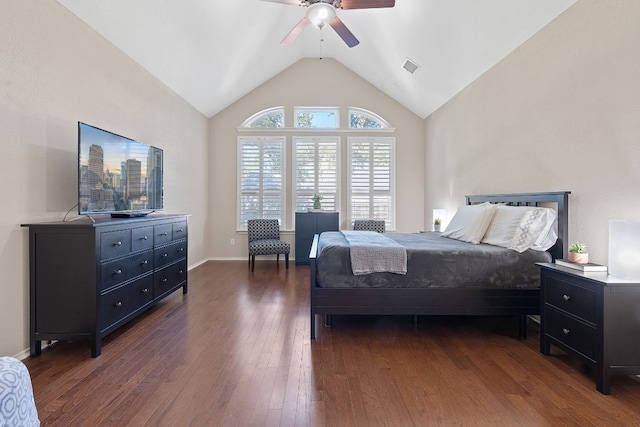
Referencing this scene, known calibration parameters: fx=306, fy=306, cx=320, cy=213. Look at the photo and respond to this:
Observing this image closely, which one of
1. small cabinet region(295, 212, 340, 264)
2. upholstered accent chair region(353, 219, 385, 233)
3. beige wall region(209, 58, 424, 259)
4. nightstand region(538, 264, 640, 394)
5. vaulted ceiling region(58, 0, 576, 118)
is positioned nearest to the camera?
nightstand region(538, 264, 640, 394)

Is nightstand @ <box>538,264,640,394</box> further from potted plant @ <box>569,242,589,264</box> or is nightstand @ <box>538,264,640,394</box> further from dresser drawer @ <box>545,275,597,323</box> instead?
potted plant @ <box>569,242,589,264</box>

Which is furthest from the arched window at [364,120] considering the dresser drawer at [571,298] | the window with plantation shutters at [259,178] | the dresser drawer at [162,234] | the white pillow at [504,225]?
the dresser drawer at [571,298]

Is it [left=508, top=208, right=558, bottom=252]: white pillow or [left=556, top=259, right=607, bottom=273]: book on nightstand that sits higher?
[left=508, top=208, right=558, bottom=252]: white pillow

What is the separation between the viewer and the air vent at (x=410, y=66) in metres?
4.66

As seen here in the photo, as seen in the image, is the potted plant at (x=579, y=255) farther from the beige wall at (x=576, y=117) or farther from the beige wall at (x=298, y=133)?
the beige wall at (x=298, y=133)

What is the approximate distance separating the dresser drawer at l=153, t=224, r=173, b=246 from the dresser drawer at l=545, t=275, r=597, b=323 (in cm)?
357

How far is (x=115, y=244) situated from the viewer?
252cm

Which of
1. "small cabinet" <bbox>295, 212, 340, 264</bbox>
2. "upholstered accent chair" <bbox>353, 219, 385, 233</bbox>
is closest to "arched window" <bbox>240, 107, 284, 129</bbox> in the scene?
"small cabinet" <bbox>295, 212, 340, 264</bbox>

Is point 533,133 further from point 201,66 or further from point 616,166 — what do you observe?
point 201,66

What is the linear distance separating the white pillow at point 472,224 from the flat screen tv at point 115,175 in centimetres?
353

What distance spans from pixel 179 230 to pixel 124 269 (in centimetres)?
117

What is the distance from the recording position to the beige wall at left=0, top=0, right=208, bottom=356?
7.11ft

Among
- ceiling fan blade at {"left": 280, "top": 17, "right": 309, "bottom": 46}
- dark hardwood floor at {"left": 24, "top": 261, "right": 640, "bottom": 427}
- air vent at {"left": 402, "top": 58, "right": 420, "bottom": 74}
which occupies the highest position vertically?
air vent at {"left": 402, "top": 58, "right": 420, "bottom": 74}

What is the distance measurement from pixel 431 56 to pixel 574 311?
3.61 meters
